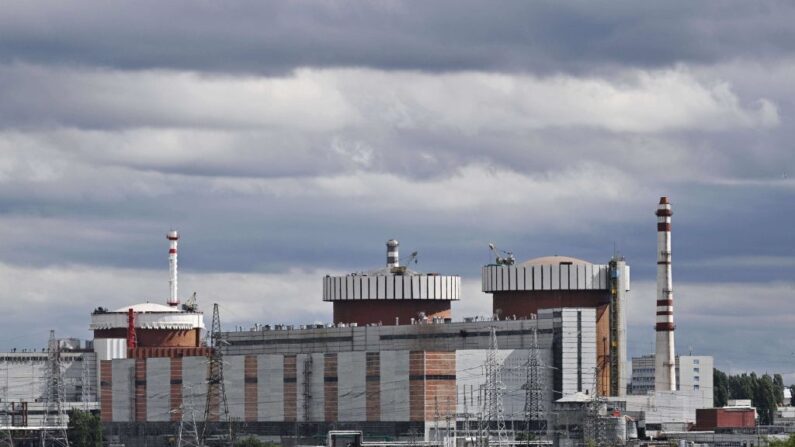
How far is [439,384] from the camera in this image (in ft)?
641

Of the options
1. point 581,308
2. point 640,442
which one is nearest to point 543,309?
point 581,308

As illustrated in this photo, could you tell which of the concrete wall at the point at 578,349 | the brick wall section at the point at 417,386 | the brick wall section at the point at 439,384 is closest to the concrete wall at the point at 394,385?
the brick wall section at the point at 417,386

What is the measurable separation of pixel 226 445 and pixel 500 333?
29686mm

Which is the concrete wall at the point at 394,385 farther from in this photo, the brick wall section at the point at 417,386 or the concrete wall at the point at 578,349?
the concrete wall at the point at 578,349

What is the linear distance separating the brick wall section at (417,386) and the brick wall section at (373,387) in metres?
4.64

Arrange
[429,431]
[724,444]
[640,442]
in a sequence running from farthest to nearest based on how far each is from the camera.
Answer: [429,431], [724,444], [640,442]

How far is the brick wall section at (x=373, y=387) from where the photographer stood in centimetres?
19875

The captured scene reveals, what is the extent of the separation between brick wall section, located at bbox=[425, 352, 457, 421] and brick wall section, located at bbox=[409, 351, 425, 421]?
1.29 ft

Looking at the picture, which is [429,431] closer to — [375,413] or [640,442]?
[375,413]

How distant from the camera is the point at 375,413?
652 feet

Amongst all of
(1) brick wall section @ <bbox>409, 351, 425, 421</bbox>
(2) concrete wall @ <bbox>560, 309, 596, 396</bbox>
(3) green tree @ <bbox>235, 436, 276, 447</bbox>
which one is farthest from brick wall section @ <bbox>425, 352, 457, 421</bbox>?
(3) green tree @ <bbox>235, 436, 276, 447</bbox>

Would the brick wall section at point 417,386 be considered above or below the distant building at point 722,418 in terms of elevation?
above

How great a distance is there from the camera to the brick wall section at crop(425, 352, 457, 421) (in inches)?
7662

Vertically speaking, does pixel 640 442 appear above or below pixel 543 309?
below
